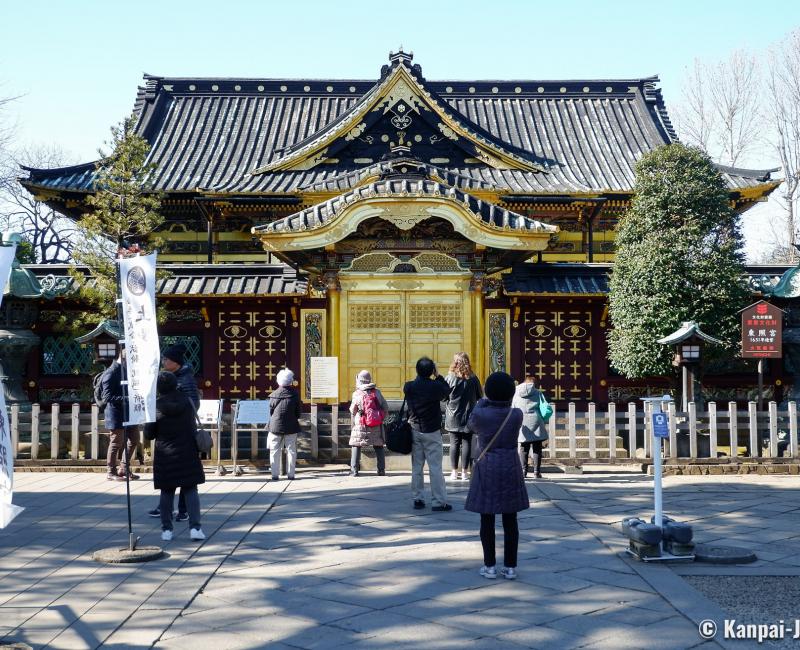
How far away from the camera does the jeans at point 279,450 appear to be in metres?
12.1

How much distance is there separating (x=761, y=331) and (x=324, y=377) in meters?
7.90

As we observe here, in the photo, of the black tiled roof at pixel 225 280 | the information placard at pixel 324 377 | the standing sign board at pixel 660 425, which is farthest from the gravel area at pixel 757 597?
the black tiled roof at pixel 225 280

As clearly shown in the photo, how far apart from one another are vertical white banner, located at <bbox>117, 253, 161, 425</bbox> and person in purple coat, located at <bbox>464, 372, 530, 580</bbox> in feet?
9.64

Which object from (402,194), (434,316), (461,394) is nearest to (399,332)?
(434,316)

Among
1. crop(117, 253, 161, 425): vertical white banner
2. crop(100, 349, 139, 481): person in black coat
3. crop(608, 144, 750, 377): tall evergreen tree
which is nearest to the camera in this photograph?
crop(117, 253, 161, 425): vertical white banner

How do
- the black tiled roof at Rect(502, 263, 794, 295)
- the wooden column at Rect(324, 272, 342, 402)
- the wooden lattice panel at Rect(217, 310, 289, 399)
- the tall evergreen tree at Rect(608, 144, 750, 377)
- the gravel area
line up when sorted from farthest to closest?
1. the wooden lattice panel at Rect(217, 310, 289, 399)
2. the black tiled roof at Rect(502, 263, 794, 295)
3. the wooden column at Rect(324, 272, 342, 402)
4. the tall evergreen tree at Rect(608, 144, 750, 377)
5. the gravel area

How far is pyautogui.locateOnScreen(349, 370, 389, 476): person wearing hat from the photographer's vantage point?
12.5 meters

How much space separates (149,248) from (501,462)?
1233 cm

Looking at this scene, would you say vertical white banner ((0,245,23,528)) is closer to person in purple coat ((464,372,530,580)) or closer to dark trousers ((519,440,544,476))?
person in purple coat ((464,372,530,580))

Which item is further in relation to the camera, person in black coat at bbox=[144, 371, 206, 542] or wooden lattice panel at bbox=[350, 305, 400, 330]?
wooden lattice panel at bbox=[350, 305, 400, 330]

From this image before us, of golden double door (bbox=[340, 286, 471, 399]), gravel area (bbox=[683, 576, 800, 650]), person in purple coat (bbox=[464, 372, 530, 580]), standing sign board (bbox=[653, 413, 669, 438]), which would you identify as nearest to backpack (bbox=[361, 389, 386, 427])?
golden double door (bbox=[340, 286, 471, 399])

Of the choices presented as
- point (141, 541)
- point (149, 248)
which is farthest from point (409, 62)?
point (141, 541)

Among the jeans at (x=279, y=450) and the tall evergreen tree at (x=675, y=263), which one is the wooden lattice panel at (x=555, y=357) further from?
the jeans at (x=279, y=450)

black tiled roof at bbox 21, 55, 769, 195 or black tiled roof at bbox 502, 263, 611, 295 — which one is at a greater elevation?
black tiled roof at bbox 21, 55, 769, 195
